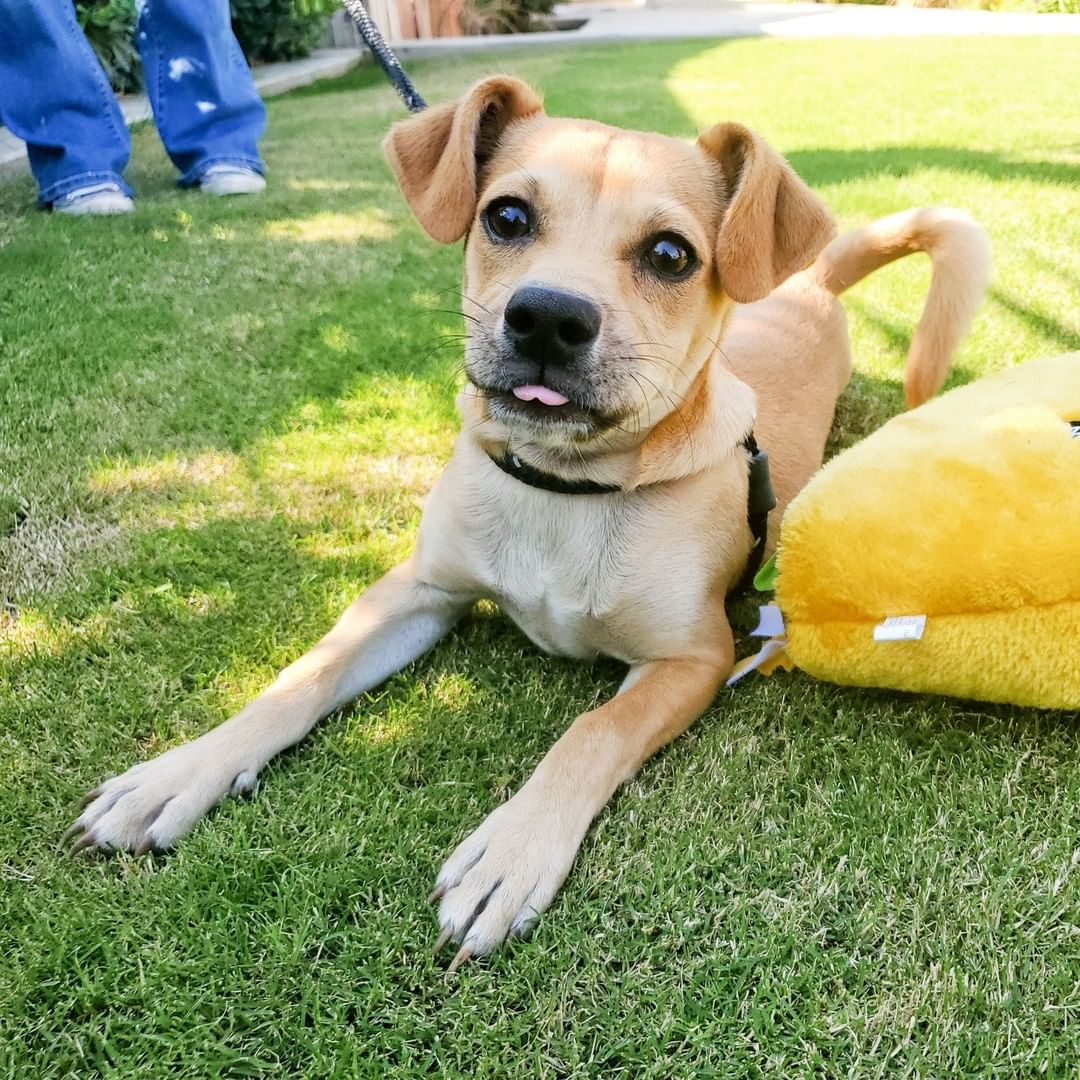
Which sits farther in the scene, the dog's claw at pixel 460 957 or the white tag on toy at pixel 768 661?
the white tag on toy at pixel 768 661

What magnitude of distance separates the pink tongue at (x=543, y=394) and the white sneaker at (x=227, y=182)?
575cm

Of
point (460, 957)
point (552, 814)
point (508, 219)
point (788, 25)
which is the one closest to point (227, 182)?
point (508, 219)

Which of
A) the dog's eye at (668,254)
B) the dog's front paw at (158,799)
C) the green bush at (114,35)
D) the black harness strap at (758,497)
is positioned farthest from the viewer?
the green bush at (114,35)

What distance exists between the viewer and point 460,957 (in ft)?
5.61

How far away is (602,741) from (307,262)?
428 centimetres

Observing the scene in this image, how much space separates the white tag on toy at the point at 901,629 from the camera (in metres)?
2.14

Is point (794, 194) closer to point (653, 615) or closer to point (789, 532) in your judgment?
point (789, 532)

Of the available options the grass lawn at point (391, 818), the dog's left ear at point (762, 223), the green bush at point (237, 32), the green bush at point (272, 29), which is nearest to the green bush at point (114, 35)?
the green bush at point (237, 32)

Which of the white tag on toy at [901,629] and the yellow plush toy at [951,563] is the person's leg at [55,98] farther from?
the white tag on toy at [901,629]

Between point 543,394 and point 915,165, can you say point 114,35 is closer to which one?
point 915,165

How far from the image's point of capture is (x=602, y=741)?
211 centimetres

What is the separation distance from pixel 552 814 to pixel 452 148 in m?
1.70

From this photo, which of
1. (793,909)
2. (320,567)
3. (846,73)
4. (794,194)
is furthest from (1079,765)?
(846,73)

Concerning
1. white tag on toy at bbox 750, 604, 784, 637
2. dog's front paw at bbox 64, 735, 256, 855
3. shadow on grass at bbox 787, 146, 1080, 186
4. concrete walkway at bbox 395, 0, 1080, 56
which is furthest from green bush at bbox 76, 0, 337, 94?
dog's front paw at bbox 64, 735, 256, 855
